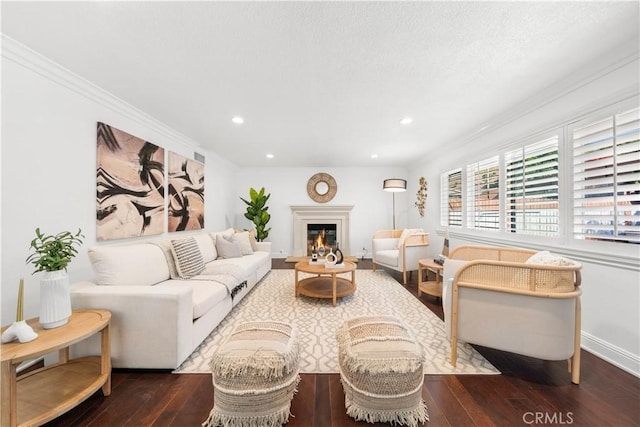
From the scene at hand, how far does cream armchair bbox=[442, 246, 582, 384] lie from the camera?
5.31 feet

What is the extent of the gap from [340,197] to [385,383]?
5.16 metres

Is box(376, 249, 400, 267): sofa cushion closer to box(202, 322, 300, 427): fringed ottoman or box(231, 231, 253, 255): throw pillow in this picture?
box(231, 231, 253, 255): throw pillow

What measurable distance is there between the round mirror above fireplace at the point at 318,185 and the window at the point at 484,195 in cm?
323

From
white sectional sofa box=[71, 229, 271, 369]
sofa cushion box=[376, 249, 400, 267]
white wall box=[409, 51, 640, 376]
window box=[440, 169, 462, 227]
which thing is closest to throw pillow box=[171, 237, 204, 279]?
white sectional sofa box=[71, 229, 271, 369]

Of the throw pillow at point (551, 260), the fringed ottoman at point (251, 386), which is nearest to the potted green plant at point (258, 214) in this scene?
the fringed ottoman at point (251, 386)

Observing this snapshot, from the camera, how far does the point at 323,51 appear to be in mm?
1788

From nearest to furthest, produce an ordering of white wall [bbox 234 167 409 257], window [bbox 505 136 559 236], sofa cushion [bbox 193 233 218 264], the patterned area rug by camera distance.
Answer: the patterned area rug
window [bbox 505 136 559 236]
sofa cushion [bbox 193 233 218 264]
white wall [bbox 234 167 409 257]

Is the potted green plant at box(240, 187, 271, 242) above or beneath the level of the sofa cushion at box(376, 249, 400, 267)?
above

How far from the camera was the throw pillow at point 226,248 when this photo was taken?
3.72 metres

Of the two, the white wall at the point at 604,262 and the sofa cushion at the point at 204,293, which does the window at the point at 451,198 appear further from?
the sofa cushion at the point at 204,293

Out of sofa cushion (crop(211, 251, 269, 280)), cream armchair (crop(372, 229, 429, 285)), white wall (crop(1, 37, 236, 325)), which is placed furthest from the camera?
cream armchair (crop(372, 229, 429, 285))

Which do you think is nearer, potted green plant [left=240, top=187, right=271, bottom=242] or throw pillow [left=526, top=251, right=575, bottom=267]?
throw pillow [left=526, top=251, right=575, bottom=267]

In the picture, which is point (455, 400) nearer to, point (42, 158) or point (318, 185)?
point (42, 158)

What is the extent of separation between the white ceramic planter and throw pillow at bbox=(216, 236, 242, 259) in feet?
7.24
